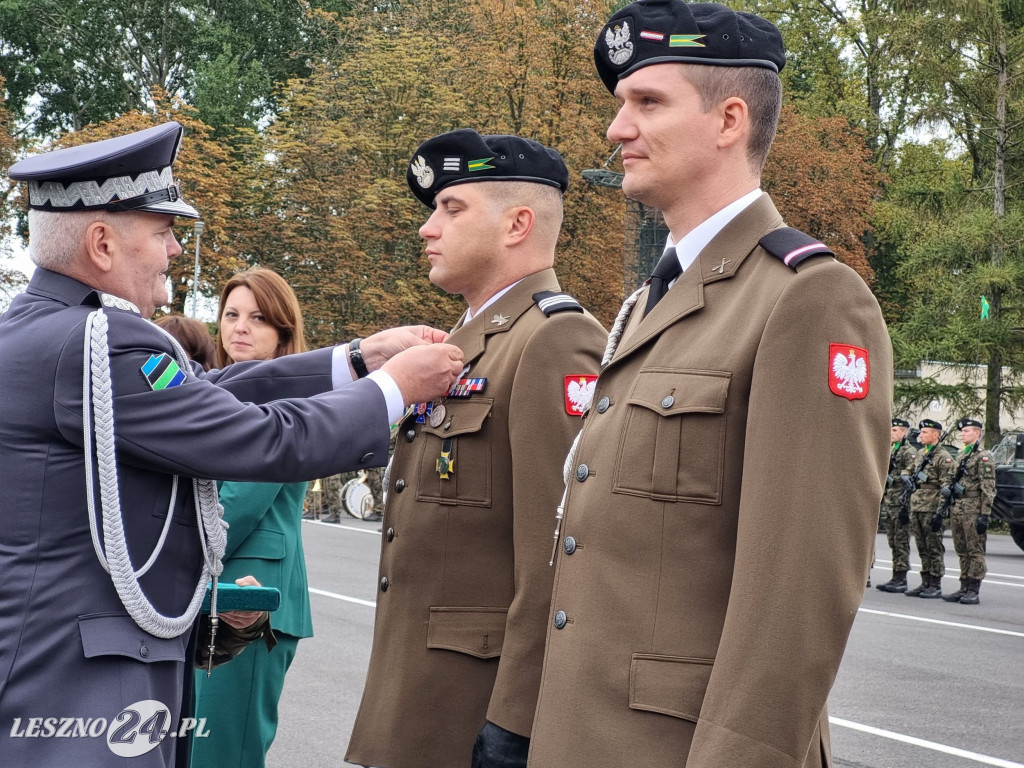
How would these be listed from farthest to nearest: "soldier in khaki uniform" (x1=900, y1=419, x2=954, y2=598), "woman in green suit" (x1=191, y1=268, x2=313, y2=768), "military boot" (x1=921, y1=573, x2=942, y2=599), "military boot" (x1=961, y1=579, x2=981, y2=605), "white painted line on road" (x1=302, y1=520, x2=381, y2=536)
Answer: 1. "white painted line on road" (x1=302, y1=520, x2=381, y2=536)
2. "soldier in khaki uniform" (x1=900, y1=419, x2=954, y2=598)
3. "military boot" (x1=921, y1=573, x2=942, y2=599)
4. "military boot" (x1=961, y1=579, x2=981, y2=605)
5. "woman in green suit" (x1=191, y1=268, x2=313, y2=768)

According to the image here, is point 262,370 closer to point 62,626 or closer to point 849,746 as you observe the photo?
point 62,626

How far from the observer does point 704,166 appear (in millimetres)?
2389

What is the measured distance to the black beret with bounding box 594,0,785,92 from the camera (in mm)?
2361

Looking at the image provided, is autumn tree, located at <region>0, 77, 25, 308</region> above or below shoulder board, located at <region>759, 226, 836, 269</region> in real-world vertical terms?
above

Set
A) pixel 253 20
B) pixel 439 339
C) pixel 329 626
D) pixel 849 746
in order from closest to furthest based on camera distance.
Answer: pixel 439 339, pixel 849 746, pixel 329 626, pixel 253 20

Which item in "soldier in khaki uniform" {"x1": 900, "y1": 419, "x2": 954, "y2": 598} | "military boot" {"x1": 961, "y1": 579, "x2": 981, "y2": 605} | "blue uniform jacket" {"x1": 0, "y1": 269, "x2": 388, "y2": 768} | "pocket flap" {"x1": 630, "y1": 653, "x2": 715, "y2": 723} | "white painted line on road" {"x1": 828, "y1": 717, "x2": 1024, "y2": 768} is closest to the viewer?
"pocket flap" {"x1": 630, "y1": 653, "x2": 715, "y2": 723}

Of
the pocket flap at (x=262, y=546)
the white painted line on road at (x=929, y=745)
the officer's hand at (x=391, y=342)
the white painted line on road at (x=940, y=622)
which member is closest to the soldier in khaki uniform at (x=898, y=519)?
the white painted line on road at (x=940, y=622)

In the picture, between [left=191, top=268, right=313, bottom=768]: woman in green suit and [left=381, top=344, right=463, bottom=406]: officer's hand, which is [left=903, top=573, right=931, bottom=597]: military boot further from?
[left=381, top=344, right=463, bottom=406]: officer's hand

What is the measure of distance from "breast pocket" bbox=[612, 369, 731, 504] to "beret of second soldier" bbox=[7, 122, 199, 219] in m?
1.15

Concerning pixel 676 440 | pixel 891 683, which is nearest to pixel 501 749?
pixel 676 440

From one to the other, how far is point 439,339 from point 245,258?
27811 millimetres

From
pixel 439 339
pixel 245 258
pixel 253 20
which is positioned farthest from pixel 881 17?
pixel 439 339

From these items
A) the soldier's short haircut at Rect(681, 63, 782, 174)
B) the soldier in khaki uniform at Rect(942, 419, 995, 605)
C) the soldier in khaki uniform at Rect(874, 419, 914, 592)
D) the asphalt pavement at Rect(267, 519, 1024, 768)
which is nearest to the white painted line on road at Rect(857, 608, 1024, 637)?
the asphalt pavement at Rect(267, 519, 1024, 768)

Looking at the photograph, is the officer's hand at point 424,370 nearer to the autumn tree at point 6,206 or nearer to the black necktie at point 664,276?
the black necktie at point 664,276
